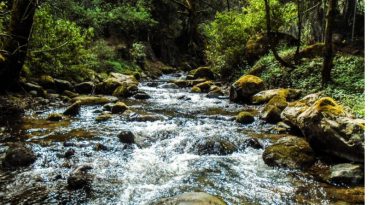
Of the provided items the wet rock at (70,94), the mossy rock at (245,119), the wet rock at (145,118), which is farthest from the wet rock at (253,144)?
the wet rock at (70,94)

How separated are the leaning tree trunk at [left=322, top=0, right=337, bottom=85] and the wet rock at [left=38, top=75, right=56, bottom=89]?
33.8 ft

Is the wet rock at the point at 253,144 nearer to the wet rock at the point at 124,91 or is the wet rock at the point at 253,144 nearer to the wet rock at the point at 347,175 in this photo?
the wet rock at the point at 347,175

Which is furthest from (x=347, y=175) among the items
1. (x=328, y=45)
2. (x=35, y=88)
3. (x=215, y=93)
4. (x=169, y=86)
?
(x=169, y=86)

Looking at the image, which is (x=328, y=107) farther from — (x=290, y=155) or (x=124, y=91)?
(x=124, y=91)

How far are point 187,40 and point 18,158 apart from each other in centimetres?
2776

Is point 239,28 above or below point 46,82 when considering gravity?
above

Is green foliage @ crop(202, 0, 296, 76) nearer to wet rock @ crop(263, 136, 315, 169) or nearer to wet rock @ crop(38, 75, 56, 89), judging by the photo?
wet rock @ crop(38, 75, 56, 89)

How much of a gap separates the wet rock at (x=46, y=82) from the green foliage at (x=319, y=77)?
8.86 metres

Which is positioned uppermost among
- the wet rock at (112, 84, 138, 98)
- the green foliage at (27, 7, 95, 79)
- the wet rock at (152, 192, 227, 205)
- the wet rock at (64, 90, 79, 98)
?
the green foliage at (27, 7, 95, 79)

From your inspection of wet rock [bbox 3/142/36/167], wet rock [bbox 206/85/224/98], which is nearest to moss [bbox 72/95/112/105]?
wet rock [bbox 206/85/224/98]

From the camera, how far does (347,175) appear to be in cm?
529

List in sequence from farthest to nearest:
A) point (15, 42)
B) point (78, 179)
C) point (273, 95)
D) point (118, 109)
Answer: point (273, 95), point (118, 109), point (15, 42), point (78, 179)

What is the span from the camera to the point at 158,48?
93.7ft

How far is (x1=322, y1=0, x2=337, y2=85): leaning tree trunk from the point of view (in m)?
10.4
